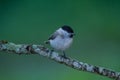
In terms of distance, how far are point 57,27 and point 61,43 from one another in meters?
3.46

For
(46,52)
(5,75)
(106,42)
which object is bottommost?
(46,52)

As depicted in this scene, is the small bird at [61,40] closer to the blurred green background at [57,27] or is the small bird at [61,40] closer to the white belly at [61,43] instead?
the white belly at [61,43]

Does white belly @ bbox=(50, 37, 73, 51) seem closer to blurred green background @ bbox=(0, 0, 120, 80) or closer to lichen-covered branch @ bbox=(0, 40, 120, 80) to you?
lichen-covered branch @ bbox=(0, 40, 120, 80)

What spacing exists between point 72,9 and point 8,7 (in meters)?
0.79

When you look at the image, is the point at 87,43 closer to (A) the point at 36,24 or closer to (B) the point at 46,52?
(A) the point at 36,24

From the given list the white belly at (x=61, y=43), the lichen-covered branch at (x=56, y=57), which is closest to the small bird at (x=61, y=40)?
the white belly at (x=61, y=43)

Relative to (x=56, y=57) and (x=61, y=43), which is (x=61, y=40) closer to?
(x=61, y=43)

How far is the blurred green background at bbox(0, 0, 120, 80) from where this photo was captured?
19.6 feet

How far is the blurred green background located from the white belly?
1.97 metres

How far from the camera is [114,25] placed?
743 centimetres

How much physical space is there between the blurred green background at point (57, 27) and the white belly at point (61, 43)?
1.97 metres

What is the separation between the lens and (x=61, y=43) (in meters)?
3.66

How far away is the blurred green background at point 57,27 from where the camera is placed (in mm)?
5980

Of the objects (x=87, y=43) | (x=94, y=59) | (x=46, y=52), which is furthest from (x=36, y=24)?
(x=46, y=52)
